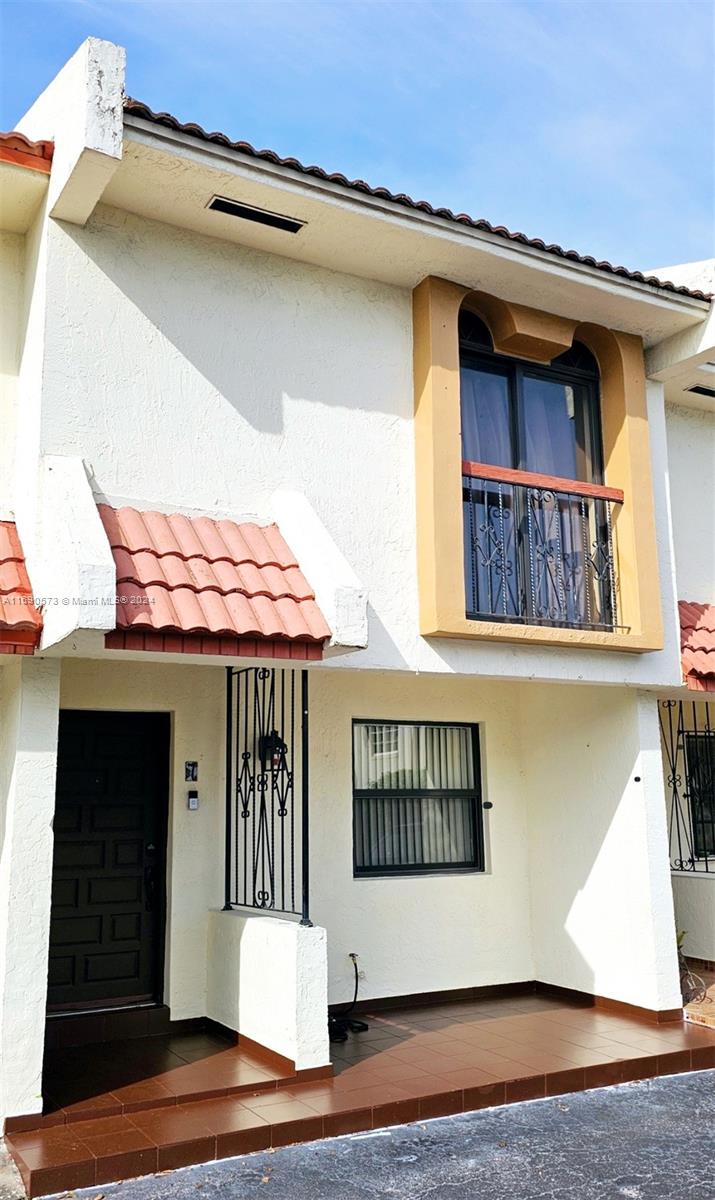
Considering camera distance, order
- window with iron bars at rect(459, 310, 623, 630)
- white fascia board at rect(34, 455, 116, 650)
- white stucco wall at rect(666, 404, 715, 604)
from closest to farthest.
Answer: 1. white fascia board at rect(34, 455, 116, 650)
2. window with iron bars at rect(459, 310, 623, 630)
3. white stucco wall at rect(666, 404, 715, 604)

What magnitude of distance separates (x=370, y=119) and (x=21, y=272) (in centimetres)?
315

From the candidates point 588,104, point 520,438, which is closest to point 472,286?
point 520,438

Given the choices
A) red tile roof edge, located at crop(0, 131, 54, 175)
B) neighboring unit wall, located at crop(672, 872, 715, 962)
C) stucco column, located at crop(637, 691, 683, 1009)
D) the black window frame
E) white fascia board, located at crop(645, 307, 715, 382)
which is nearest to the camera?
red tile roof edge, located at crop(0, 131, 54, 175)

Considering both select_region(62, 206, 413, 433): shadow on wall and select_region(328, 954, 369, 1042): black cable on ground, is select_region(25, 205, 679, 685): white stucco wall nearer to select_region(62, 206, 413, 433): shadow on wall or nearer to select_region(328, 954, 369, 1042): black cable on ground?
select_region(62, 206, 413, 433): shadow on wall

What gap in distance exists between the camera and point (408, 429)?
828 centimetres

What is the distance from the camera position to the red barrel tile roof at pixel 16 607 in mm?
5902

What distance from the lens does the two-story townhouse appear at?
6.36m

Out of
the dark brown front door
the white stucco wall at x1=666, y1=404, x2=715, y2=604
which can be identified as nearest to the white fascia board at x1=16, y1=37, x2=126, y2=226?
the dark brown front door

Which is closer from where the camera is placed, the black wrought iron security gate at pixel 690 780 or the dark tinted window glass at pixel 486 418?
the dark tinted window glass at pixel 486 418

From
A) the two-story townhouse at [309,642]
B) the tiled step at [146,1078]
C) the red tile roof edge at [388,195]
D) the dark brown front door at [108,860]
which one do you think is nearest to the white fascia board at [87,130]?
the two-story townhouse at [309,642]

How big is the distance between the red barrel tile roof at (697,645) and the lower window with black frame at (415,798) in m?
2.29

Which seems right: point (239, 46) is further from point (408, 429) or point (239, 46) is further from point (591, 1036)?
point (591, 1036)

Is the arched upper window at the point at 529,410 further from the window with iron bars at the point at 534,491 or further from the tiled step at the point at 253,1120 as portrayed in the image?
the tiled step at the point at 253,1120

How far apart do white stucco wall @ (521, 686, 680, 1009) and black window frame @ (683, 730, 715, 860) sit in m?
2.43
